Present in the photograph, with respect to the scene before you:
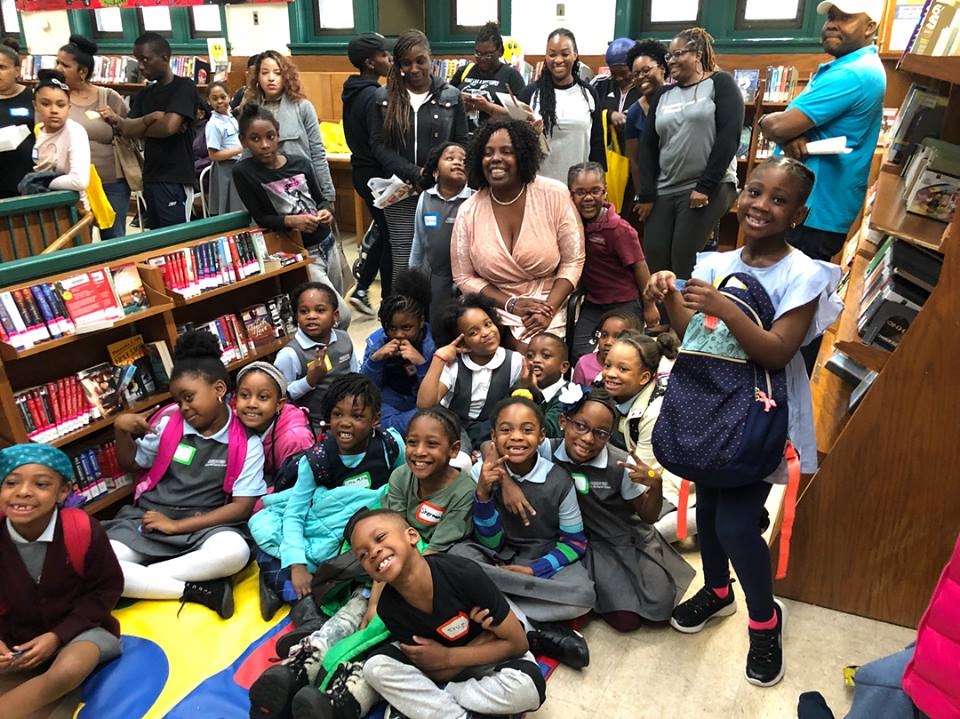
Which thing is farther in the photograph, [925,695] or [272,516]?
[272,516]

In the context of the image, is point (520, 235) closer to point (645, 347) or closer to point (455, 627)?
point (645, 347)

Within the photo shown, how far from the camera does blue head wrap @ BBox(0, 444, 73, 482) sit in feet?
6.97

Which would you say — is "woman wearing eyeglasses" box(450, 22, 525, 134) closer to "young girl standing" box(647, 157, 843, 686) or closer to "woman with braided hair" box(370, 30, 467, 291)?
"woman with braided hair" box(370, 30, 467, 291)

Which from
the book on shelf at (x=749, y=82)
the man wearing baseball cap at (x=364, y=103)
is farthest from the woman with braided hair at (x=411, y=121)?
the book on shelf at (x=749, y=82)

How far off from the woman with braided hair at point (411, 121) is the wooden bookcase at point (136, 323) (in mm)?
744

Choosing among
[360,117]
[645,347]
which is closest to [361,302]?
[360,117]

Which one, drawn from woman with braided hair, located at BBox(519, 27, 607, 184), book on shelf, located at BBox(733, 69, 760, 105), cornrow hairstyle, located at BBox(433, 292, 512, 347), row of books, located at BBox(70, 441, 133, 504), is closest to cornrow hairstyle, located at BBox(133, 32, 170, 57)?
woman with braided hair, located at BBox(519, 27, 607, 184)

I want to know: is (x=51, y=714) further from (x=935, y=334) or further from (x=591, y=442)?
(x=935, y=334)

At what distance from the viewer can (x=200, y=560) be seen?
101 inches

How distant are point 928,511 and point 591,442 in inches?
38.7

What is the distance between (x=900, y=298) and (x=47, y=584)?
260 cm

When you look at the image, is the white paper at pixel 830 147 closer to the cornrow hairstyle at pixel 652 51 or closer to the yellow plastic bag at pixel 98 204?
the cornrow hairstyle at pixel 652 51

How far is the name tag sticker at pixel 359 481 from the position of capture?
103 inches

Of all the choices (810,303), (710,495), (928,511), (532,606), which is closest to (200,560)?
(532,606)
